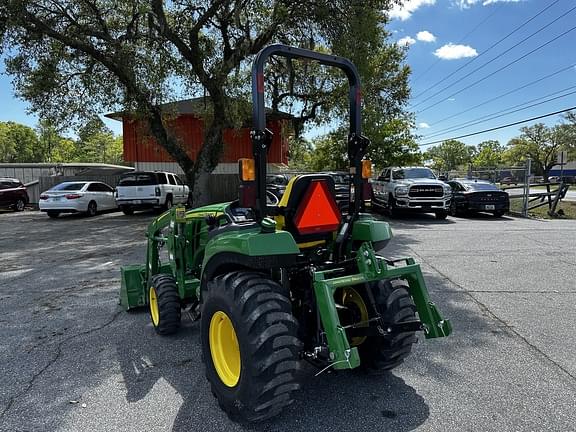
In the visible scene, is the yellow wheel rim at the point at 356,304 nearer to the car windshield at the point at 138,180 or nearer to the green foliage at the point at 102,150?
the car windshield at the point at 138,180

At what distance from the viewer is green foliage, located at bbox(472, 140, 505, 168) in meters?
91.2

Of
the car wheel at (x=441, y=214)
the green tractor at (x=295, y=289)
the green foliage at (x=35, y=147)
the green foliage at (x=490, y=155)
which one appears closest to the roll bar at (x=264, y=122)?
the green tractor at (x=295, y=289)

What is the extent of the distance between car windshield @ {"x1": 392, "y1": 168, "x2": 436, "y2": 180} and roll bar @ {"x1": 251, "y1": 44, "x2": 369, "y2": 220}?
1319cm

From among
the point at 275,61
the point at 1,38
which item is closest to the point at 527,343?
the point at 275,61

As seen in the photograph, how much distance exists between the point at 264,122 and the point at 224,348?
1629 millimetres

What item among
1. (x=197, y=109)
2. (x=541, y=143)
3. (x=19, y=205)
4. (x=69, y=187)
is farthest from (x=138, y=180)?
(x=541, y=143)

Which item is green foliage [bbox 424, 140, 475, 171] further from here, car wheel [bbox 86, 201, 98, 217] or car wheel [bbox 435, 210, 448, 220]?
car wheel [bbox 86, 201, 98, 217]

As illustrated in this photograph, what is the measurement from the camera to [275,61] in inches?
637

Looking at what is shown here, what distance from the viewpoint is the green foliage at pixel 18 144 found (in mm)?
61438

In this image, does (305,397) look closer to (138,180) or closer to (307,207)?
(307,207)

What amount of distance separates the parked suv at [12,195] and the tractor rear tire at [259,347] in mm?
19651

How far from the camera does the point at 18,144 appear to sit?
208 feet

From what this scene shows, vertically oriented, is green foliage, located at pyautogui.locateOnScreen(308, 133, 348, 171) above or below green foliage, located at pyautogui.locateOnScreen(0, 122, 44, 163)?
below

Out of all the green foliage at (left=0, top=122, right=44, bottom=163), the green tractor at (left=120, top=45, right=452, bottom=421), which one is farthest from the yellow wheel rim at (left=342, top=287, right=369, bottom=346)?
the green foliage at (left=0, top=122, right=44, bottom=163)
